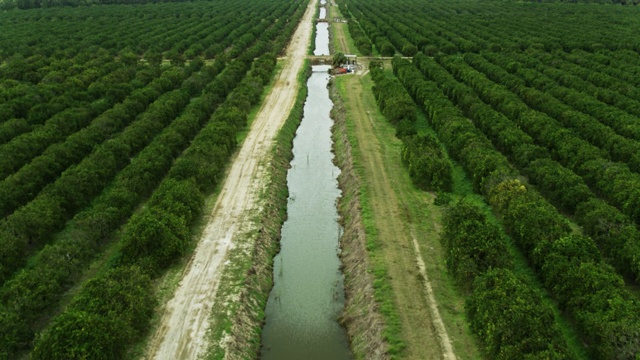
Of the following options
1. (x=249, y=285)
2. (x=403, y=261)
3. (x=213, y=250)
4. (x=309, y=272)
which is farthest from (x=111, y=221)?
(x=403, y=261)

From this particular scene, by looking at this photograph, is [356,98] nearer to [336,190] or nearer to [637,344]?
[336,190]

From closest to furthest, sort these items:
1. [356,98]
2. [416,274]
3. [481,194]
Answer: [416,274], [481,194], [356,98]

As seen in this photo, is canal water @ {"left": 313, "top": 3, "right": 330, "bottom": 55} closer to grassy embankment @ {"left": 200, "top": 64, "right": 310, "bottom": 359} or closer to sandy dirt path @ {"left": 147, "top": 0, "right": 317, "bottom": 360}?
sandy dirt path @ {"left": 147, "top": 0, "right": 317, "bottom": 360}

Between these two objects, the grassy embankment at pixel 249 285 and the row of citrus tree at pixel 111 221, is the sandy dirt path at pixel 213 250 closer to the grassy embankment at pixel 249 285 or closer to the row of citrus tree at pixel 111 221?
the grassy embankment at pixel 249 285

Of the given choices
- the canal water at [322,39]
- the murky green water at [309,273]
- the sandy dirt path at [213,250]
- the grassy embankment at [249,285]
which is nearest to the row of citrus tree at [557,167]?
the murky green water at [309,273]

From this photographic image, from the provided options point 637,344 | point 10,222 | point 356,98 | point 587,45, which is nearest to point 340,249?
point 637,344
